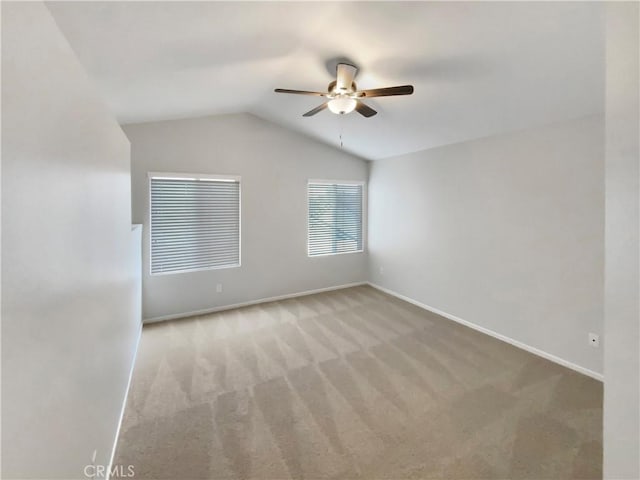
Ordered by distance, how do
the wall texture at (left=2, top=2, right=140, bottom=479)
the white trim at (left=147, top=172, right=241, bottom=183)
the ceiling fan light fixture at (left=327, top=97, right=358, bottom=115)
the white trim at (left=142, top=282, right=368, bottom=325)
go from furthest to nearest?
the white trim at (left=142, top=282, right=368, bottom=325), the white trim at (left=147, top=172, right=241, bottom=183), the ceiling fan light fixture at (left=327, top=97, right=358, bottom=115), the wall texture at (left=2, top=2, right=140, bottom=479)

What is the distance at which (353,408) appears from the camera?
2.17 metres

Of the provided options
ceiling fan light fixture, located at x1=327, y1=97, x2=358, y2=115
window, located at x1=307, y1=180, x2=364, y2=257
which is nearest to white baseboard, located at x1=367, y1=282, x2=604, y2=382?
window, located at x1=307, y1=180, x2=364, y2=257

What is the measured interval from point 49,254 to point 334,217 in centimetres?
456

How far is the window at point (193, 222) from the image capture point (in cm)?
376

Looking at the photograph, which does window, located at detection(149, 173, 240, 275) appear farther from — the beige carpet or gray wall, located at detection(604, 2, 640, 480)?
gray wall, located at detection(604, 2, 640, 480)

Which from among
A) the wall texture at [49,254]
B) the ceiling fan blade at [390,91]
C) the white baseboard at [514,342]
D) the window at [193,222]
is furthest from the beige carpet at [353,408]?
the ceiling fan blade at [390,91]

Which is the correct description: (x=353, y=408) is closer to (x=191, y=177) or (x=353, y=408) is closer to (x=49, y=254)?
(x=49, y=254)

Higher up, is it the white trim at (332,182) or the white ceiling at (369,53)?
the white ceiling at (369,53)

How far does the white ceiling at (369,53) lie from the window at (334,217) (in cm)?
191

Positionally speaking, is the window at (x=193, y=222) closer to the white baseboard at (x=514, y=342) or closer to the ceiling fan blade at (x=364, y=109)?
the ceiling fan blade at (x=364, y=109)

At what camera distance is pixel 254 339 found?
3.32m

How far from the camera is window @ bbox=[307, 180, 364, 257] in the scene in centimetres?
500

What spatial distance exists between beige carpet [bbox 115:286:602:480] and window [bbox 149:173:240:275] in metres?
1.04

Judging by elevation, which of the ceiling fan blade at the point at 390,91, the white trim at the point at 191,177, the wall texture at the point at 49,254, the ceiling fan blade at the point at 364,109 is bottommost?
the wall texture at the point at 49,254
